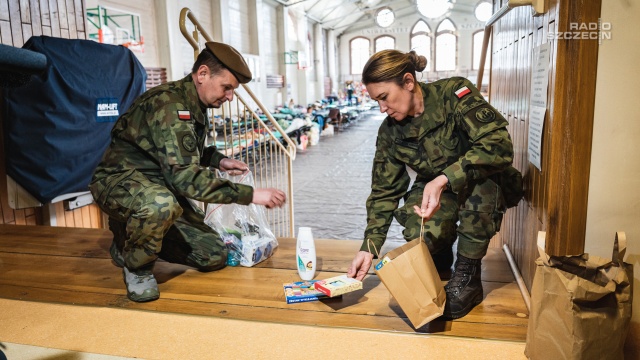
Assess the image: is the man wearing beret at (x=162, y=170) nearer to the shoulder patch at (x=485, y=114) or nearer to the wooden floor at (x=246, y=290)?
the wooden floor at (x=246, y=290)

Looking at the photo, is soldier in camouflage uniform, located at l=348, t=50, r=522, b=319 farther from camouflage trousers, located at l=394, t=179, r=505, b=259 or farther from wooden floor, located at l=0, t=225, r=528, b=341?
wooden floor, located at l=0, t=225, r=528, b=341

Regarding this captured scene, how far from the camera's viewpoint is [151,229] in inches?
83.5

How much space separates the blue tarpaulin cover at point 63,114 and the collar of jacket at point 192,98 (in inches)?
56.0

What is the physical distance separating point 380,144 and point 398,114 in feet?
0.79

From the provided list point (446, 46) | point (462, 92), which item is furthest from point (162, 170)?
point (446, 46)

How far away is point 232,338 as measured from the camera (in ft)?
5.94

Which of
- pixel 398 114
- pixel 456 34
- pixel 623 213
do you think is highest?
pixel 456 34

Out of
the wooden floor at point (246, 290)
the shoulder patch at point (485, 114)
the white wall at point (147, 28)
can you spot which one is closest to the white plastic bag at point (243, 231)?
the wooden floor at point (246, 290)

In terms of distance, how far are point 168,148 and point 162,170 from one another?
0.40 ft

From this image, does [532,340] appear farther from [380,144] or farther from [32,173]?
[32,173]

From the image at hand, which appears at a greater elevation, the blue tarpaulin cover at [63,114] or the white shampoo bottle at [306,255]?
the blue tarpaulin cover at [63,114]

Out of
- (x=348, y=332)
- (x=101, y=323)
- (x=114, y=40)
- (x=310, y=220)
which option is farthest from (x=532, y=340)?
(x=114, y=40)

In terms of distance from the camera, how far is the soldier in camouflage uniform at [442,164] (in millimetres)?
1848

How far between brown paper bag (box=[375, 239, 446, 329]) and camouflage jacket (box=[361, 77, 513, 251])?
1.07 feet
